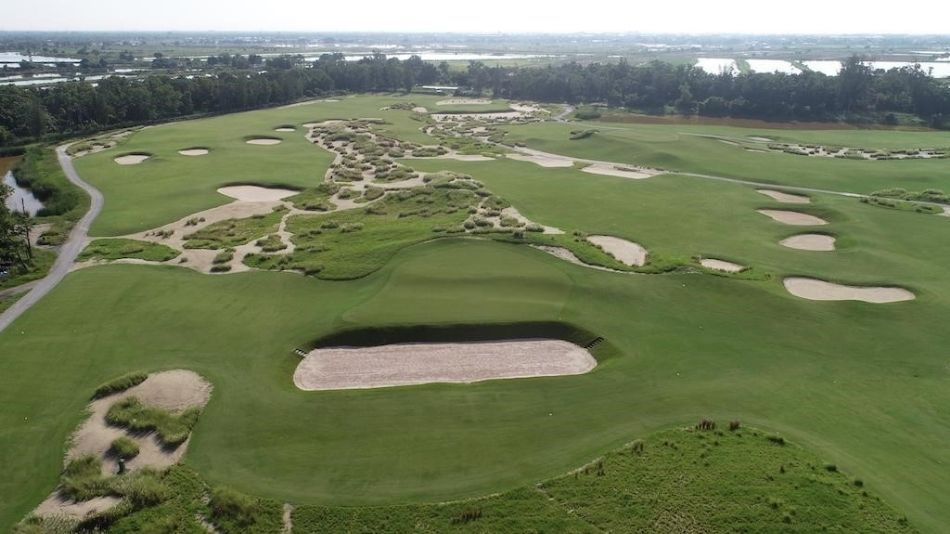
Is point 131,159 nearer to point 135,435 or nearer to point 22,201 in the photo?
point 22,201

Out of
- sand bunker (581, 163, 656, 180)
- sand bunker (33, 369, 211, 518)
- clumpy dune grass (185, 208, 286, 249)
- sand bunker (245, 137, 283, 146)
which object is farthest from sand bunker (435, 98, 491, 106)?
sand bunker (33, 369, 211, 518)

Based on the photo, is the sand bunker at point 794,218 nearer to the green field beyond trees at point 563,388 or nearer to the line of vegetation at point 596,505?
the green field beyond trees at point 563,388

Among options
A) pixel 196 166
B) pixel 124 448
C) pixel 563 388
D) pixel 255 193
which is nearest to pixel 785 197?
pixel 563 388

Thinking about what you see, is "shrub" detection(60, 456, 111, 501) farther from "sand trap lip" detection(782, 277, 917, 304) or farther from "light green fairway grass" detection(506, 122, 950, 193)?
"light green fairway grass" detection(506, 122, 950, 193)

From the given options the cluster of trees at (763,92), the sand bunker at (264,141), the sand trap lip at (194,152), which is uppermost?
the cluster of trees at (763,92)

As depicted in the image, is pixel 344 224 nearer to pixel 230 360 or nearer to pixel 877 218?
pixel 230 360

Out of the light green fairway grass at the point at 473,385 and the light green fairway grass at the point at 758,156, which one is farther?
the light green fairway grass at the point at 758,156

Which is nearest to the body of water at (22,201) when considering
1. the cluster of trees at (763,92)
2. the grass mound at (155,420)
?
the grass mound at (155,420)
